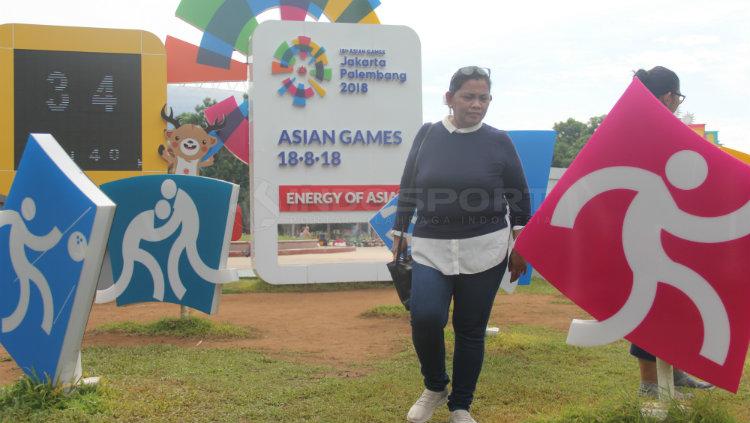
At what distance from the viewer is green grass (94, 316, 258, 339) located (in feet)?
18.2

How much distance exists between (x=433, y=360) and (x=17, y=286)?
1911 millimetres

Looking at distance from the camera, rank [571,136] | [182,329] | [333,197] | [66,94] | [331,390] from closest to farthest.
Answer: [331,390] < [182,329] < [333,197] < [66,94] < [571,136]

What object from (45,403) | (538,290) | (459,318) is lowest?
(538,290)

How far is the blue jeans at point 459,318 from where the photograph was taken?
2828 millimetres

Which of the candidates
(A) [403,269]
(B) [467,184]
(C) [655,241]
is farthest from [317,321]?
(C) [655,241]

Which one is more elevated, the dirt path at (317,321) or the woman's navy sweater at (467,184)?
the woman's navy sweater at (467,184)

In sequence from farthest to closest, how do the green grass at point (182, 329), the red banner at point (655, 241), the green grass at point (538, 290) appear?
1. the green grass at point (538, 290)
2. the green grass at point (182, 329)
3. the red banner at point (655, 241)

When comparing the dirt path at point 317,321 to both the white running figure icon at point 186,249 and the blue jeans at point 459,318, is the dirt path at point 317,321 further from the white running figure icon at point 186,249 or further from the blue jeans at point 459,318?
the blue jeans at point 459,318

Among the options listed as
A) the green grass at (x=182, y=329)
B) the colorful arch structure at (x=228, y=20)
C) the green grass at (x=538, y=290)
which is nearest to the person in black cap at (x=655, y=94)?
the green grass at (x=182, y=329)

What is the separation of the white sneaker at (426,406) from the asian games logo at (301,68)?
723cm

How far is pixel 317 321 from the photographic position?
6.82 metres

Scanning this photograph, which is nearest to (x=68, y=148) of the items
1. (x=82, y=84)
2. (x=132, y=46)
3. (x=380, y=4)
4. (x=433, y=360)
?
(x=82, y=84)

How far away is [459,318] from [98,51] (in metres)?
9.67

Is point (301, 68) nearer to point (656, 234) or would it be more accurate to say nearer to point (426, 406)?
point (426, 406)
